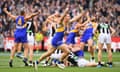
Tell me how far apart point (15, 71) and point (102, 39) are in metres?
5.29

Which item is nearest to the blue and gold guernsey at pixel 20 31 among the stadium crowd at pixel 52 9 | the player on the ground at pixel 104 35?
the player on the ground at pixel 104 35

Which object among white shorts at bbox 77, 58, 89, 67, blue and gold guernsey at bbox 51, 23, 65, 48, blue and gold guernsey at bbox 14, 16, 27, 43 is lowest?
white shorts at bbox 77, 58, 89, 67

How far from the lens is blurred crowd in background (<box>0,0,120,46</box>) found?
41.1 m

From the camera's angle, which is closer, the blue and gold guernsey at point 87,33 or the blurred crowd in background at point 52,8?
the blue and gold guernsey at point 87,33

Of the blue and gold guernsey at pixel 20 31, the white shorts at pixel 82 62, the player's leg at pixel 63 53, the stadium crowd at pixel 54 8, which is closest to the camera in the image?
the player's leg at pixel 63 53

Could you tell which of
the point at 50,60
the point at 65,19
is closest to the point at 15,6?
the point at 50,60

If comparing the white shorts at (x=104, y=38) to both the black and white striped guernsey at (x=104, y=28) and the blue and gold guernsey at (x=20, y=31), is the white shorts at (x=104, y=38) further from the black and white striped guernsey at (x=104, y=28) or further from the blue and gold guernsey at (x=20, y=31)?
the blue and gold guernsey at (x=20, y=31)

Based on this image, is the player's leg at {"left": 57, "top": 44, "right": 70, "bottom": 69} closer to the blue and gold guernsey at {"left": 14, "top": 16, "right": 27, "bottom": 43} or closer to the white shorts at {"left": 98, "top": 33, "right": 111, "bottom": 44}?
the blue and gold guernsey at {"left": 14, "top": 16, "right": 27, "bottom": 43}

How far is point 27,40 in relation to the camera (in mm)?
23594

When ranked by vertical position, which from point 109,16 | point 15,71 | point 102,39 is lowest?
point 15,71

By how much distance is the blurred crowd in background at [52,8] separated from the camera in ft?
135

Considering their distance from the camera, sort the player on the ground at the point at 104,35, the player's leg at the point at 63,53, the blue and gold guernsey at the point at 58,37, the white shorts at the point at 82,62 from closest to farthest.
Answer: the blue and gold guernsey at the point at 58,37 < the player's leg at the point at 63,53 < the white shorts at the point at 82,62 < the player on the ground at the point at 104,35

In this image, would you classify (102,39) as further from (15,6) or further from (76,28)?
(15,6)

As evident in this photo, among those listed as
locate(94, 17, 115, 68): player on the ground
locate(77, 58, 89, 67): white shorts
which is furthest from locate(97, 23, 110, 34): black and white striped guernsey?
locate(77, 58, 89, 67): white shorts
